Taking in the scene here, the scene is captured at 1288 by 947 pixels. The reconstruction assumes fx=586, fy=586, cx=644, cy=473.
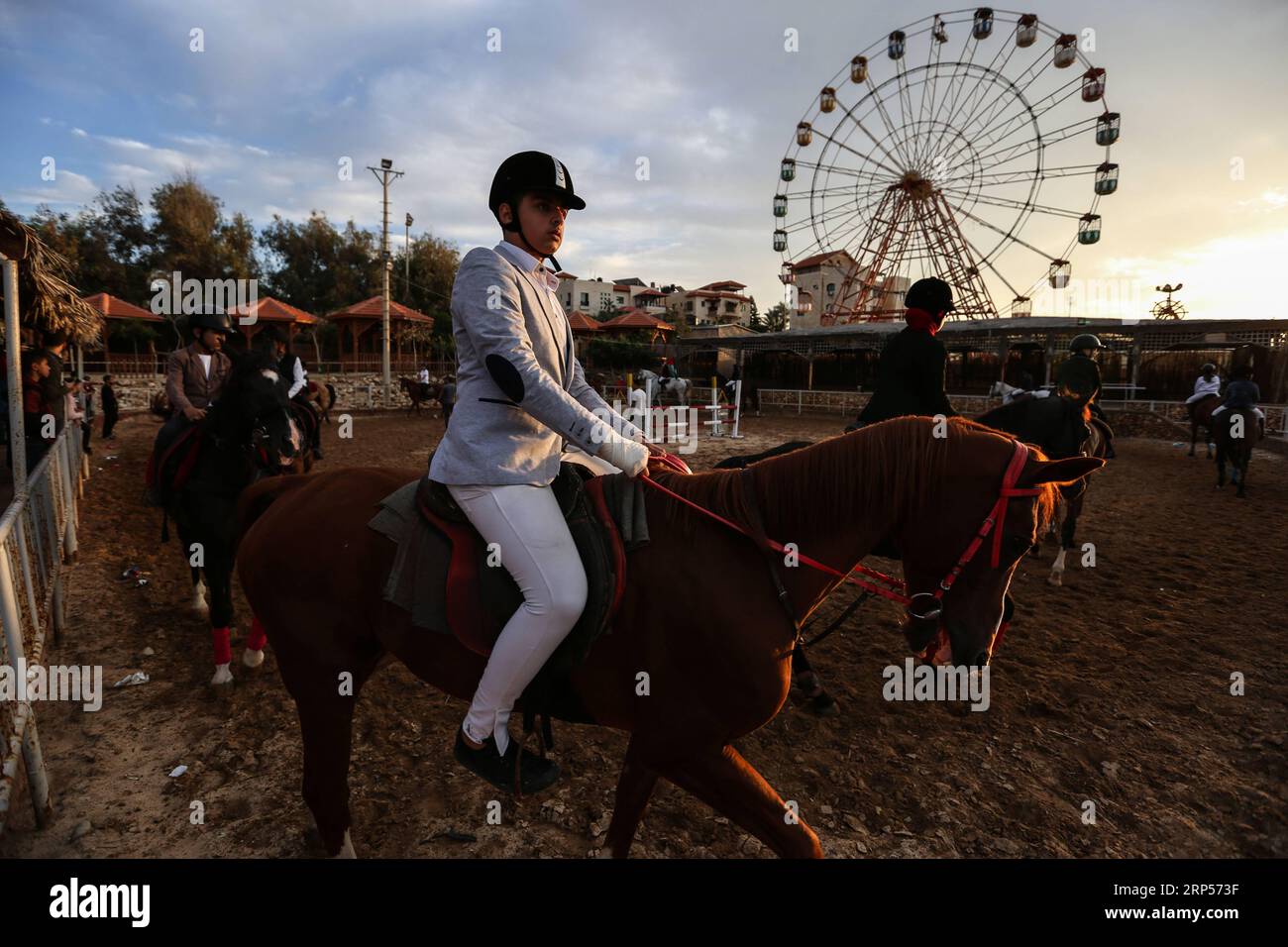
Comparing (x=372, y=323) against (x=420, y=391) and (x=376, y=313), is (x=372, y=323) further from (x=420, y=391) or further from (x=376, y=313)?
(x=420, y=391)

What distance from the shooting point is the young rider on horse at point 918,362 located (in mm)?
3768

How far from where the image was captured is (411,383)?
22.1 m

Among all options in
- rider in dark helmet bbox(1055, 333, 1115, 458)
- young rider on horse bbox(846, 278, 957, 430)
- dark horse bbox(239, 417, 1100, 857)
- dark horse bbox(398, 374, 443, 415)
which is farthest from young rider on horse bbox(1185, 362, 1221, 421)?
dark horse bbox(398, 374, 443, 415)

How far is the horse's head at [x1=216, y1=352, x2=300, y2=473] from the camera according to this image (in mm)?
4184

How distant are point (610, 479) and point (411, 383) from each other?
71.8ft

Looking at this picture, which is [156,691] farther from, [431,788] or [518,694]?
[518,694]

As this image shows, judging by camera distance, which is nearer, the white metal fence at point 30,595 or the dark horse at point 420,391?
the white metal fence at point 30,595

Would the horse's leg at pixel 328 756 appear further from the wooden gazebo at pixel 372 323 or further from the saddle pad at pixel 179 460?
the wooden gazebo at pixel 372 323

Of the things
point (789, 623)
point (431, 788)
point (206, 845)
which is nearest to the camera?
point (789, 623)

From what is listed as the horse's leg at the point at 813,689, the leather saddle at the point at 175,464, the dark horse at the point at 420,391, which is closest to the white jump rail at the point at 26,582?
the leather saddle at the point at 175,464

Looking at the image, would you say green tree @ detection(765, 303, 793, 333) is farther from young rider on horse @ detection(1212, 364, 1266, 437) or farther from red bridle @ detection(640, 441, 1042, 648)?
red bridle @ detection(640, 441, 1042, 648)

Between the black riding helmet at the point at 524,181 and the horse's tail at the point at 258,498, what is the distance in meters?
1.67
